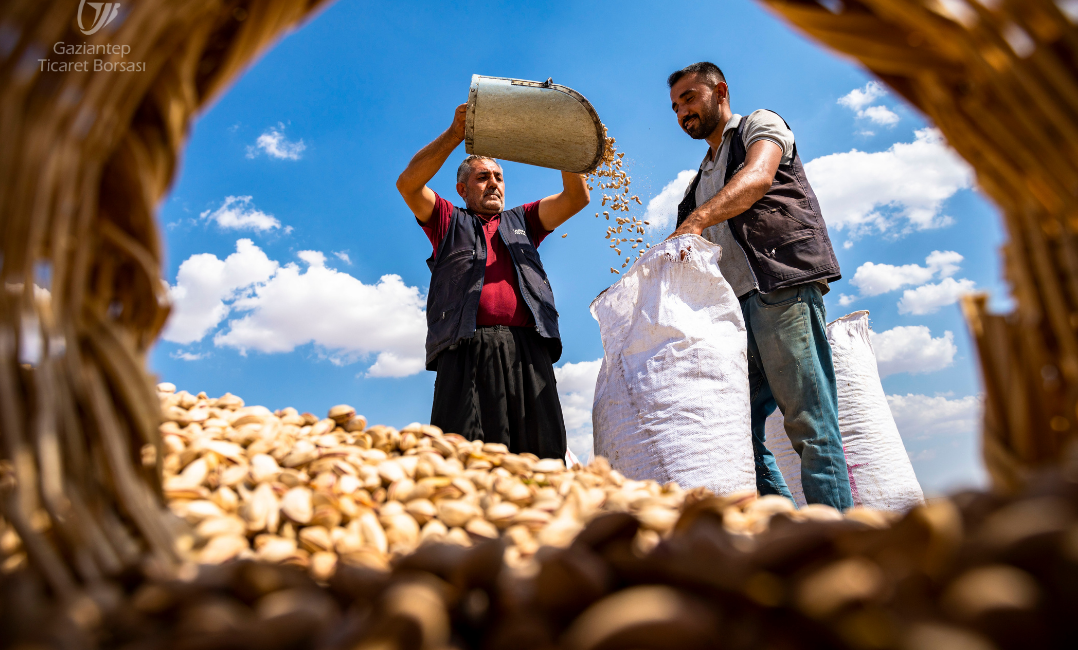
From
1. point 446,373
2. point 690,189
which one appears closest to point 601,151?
point 690,189

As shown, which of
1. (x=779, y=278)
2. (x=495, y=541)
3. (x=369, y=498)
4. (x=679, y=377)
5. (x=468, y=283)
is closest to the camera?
(x=495, y=541)

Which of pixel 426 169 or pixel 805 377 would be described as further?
pixel 426 169

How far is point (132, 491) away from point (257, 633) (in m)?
0.19

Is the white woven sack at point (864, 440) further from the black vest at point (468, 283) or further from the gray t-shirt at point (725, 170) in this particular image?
the black vest at point (468, 283)

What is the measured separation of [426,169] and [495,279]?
498mm

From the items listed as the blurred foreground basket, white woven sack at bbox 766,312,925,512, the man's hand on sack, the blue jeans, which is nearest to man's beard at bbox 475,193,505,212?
the man's hand on sack

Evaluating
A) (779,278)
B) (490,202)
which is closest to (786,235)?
(779,278)

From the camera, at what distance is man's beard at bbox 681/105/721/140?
7.13ft

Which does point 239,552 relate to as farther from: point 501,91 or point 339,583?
point 501,91

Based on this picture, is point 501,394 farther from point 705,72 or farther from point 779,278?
point 705,72

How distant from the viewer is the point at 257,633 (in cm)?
32

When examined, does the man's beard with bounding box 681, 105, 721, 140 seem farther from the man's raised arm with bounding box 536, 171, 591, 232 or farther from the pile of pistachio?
the pile of pistachio

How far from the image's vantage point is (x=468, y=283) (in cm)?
214

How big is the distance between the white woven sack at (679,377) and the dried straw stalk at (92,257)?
1.37 metres
